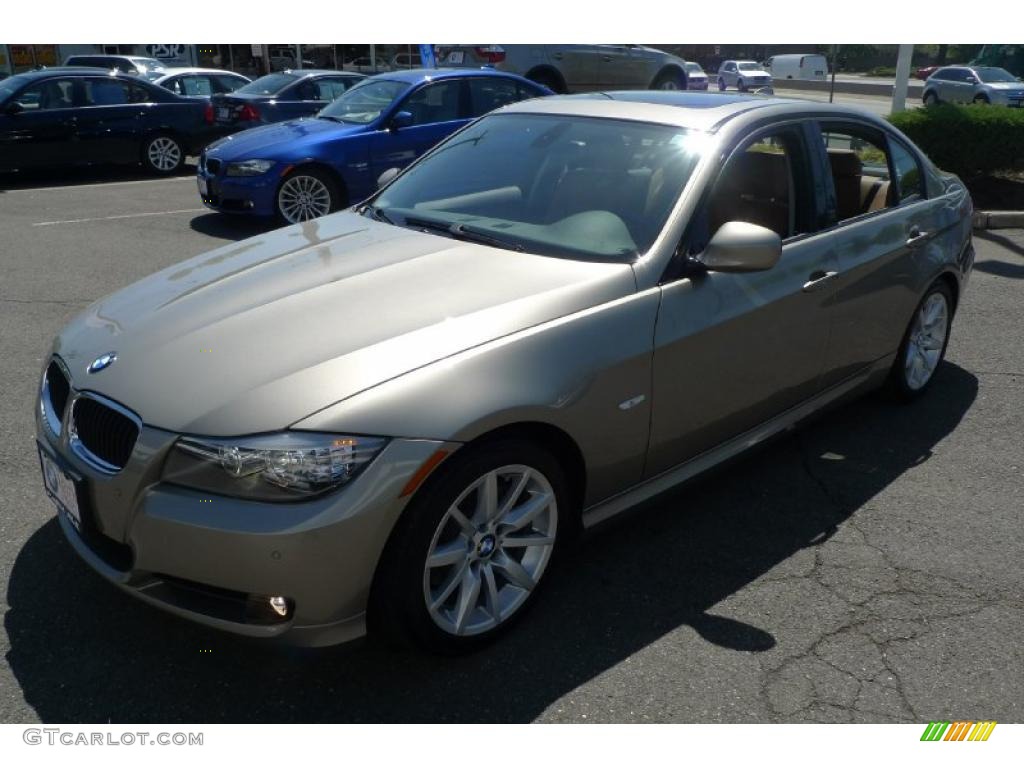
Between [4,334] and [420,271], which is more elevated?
[420,271]

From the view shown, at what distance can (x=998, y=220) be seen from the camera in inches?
405

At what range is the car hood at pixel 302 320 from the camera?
9.27ft

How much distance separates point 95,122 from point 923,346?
463 inches

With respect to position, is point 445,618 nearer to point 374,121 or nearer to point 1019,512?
point 1019,512

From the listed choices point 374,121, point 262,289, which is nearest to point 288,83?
point 374,121

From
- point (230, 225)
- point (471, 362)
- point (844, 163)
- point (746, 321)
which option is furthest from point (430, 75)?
point (471, 362)

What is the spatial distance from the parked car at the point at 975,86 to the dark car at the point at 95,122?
25039 mm

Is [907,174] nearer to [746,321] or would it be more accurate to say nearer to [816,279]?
[816,279]

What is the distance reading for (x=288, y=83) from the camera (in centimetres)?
1455

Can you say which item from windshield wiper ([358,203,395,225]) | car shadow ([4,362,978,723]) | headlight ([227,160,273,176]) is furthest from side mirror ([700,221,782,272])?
headlight ([227,160,273,176])

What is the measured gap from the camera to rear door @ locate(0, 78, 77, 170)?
12.8m

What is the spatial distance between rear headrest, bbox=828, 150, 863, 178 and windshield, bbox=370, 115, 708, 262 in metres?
1.00

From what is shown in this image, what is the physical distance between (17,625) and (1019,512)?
395 cm

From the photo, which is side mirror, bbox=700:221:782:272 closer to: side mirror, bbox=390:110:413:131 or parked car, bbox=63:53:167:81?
side mirror, bbox=390:110:413:131
